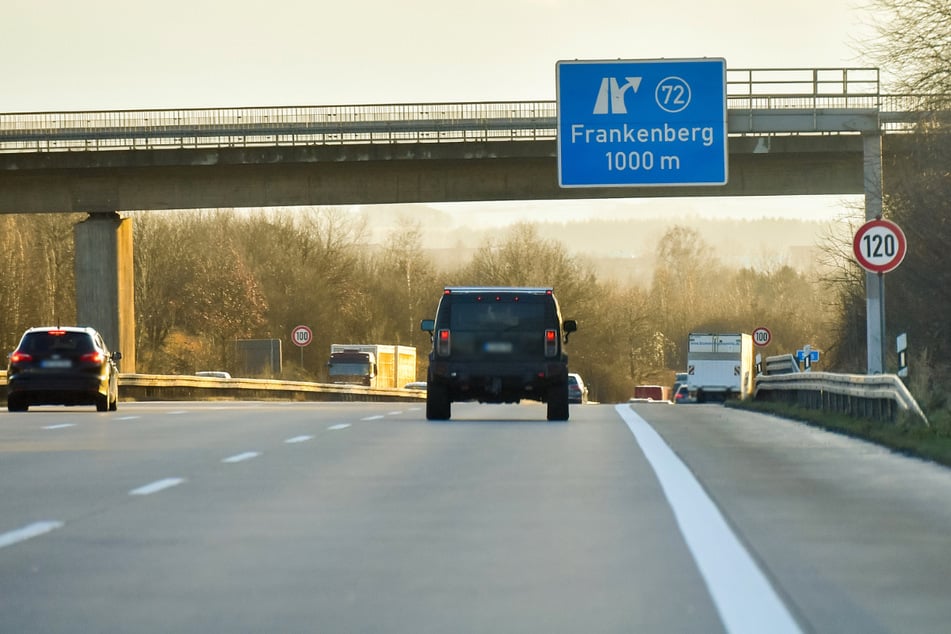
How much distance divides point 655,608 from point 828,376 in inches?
723

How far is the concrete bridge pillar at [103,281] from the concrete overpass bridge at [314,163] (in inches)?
1.0

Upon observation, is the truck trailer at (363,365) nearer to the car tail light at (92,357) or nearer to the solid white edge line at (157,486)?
the car tail light at (92,357)

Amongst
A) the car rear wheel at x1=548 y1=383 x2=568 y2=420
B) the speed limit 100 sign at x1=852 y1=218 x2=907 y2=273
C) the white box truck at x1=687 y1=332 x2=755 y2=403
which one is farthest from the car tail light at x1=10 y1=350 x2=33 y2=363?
the white box truck at x1=687 y1=332 x2=755 y2=403

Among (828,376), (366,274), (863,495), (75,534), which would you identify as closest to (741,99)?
(828,376)

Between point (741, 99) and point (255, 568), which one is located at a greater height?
point (741, 99)

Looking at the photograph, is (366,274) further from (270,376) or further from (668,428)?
(668,428)

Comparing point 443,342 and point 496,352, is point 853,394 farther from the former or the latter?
point 443,342

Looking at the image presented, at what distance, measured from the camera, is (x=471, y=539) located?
9.31m

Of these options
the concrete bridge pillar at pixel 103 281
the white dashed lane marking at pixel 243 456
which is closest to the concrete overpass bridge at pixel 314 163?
the concrete bridge pillar at pixel 103 281

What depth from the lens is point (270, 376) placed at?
75.8m

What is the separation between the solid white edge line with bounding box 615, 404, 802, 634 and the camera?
263 inches

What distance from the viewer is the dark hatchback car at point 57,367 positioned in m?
28.6

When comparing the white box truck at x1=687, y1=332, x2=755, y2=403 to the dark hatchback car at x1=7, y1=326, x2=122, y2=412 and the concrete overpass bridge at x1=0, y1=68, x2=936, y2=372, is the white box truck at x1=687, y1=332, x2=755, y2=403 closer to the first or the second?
the concrete overpass bridge at x1=0, y1=68, x2=936, y2=372

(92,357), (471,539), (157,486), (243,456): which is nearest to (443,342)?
(92,357)
